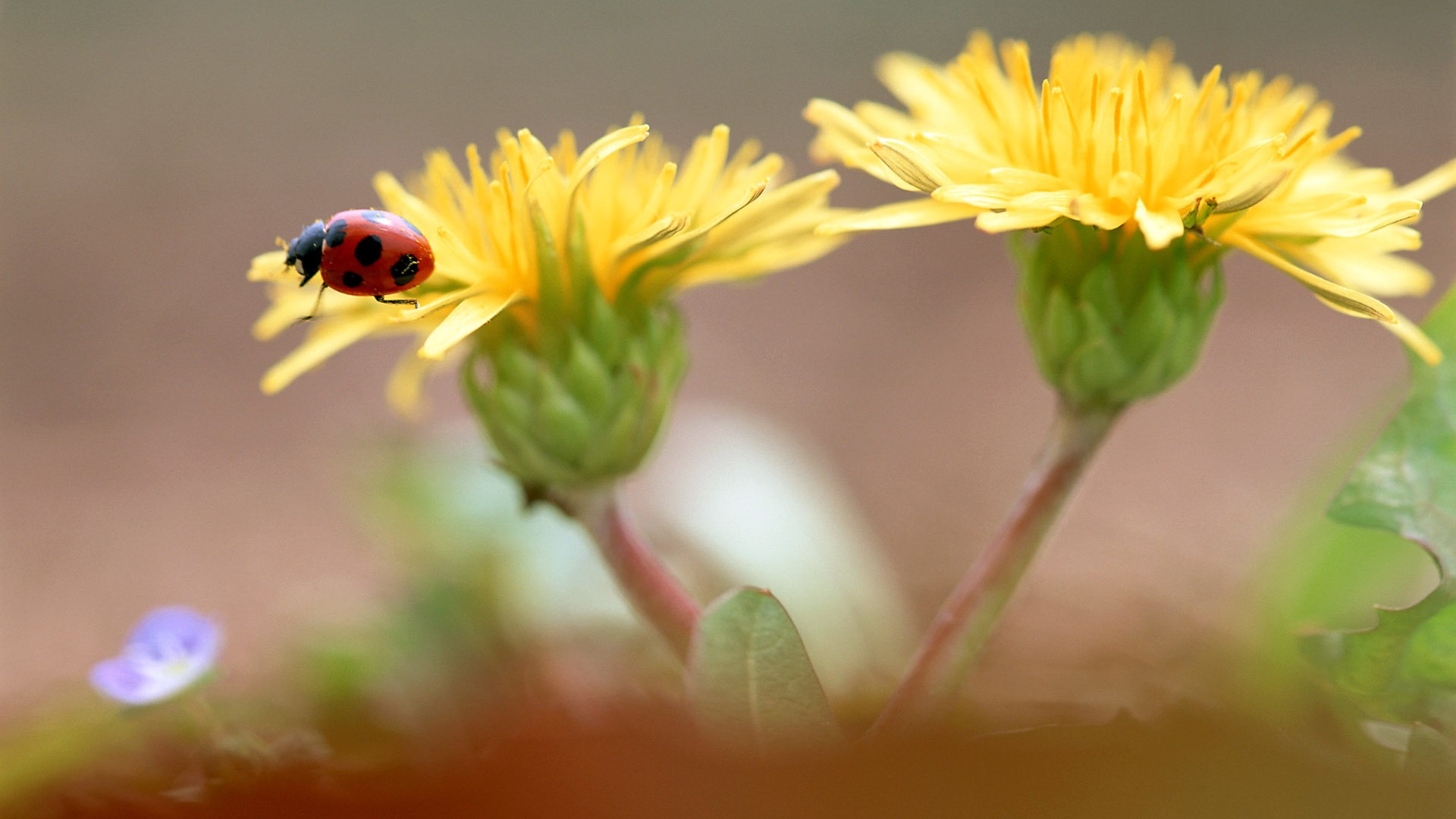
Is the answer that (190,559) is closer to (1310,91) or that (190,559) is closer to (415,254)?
(415,254)

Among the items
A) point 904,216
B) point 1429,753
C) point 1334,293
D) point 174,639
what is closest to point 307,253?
point 174,639

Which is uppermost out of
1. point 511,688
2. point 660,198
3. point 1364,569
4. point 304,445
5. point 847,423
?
point 304,445

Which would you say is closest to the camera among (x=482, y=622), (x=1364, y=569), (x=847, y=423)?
(x=1364, y=569)

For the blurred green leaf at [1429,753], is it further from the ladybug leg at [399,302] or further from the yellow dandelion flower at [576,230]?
the ladybug leg at [399,302]

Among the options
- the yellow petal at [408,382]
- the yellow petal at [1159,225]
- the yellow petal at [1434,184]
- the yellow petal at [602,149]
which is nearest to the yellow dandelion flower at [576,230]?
the yellow petal at [602,149]

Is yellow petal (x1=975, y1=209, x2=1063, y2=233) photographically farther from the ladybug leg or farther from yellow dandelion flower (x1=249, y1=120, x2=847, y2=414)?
the ladybug leg

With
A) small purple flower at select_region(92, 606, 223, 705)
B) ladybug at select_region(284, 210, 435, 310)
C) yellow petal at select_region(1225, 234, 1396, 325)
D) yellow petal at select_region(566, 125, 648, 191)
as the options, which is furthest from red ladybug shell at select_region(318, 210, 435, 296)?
yellow petal at select_region(1225, 234, 1396, 325)

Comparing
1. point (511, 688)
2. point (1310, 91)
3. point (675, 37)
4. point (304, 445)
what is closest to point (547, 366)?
point (511, 688)
